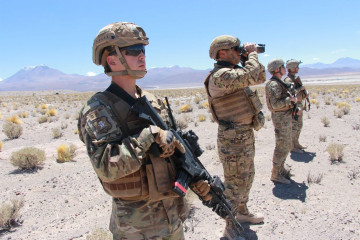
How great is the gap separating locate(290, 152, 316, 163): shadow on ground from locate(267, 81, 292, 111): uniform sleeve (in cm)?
207

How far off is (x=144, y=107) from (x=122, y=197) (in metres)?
0.65

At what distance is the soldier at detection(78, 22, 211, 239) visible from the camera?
169 centimetres

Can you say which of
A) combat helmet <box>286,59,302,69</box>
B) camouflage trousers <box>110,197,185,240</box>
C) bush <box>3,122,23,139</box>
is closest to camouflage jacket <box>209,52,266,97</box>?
camouflage trousers <box>110,197,185,240</box>

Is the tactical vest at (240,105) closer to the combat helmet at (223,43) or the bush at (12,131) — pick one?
the combat helmet at (223,43)

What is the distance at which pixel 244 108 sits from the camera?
329 cm

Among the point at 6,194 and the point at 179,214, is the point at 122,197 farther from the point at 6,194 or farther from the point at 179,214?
the point at 6,194

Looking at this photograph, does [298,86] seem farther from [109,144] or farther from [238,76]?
[109,144]

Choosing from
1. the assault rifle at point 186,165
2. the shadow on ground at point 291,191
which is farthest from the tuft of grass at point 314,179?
the assault rifle at point 186,165

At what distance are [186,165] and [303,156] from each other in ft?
18.3

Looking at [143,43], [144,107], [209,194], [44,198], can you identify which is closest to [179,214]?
[209,194]

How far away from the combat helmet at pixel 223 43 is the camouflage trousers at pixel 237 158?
37.3 inches

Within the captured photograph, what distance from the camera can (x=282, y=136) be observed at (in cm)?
492

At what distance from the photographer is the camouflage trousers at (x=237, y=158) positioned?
10.9 ft

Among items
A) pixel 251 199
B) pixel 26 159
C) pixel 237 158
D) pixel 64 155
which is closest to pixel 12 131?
pixel 64 155
